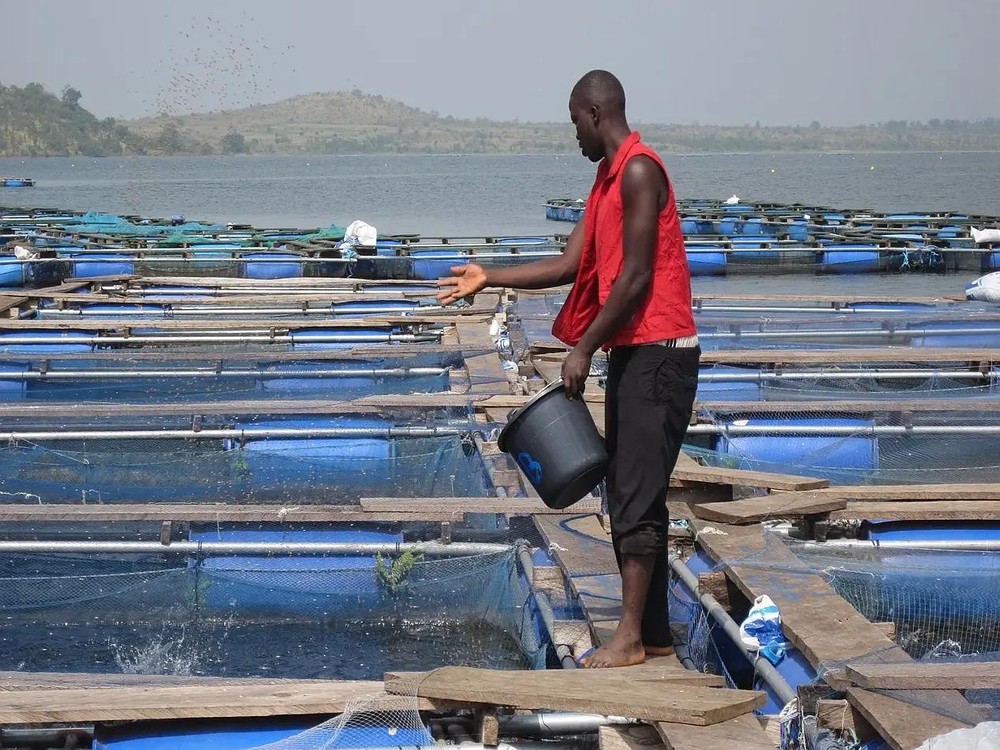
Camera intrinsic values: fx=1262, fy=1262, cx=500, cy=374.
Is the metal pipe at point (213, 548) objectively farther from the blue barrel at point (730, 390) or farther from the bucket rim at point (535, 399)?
the blue barrel at point (730, 390)

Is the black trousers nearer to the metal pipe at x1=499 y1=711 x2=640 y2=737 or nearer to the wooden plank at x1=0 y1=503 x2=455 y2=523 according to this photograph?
the metal pipe at x1=499 y1=711 x2=640 y2=737

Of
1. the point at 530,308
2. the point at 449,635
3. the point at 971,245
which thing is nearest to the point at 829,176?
the point at 971,245

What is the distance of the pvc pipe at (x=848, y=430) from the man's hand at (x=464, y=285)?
385 cm

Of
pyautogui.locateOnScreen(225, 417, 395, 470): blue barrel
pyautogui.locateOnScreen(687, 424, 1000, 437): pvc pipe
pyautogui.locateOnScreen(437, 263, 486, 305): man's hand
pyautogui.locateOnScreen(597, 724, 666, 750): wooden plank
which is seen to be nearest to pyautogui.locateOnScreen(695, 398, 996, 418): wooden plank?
pyautogui.locateOnScreen(687, 424, 1000, 437): pvc pipe

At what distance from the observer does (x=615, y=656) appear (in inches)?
170

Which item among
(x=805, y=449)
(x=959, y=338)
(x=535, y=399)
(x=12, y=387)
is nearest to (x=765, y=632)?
(x=535, y=399)

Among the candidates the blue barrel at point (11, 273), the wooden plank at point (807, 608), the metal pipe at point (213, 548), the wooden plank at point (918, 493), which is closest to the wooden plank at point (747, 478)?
the wooden plank at point (918, 493)

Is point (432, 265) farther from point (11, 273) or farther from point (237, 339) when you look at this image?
point (237, 339)

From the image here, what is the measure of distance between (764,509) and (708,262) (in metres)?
17.7

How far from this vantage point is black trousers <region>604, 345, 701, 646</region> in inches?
164

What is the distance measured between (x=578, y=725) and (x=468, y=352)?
6.44 meters

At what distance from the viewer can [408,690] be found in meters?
4.03

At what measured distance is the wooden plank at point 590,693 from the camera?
12.5 feet

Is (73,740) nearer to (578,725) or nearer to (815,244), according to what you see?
(578,725)
